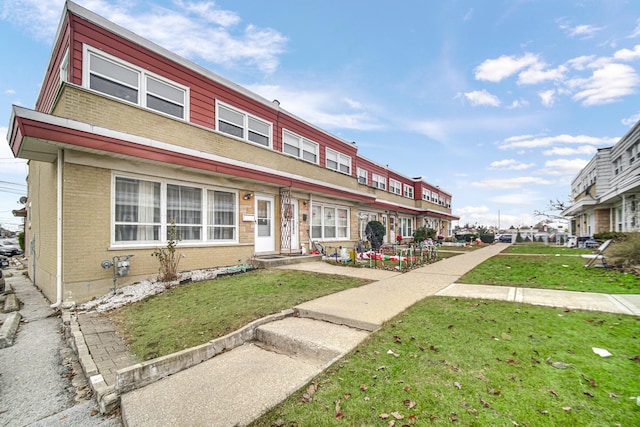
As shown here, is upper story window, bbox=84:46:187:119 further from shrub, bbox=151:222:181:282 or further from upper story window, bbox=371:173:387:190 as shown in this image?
upper story window, bbox=371:173:387:190

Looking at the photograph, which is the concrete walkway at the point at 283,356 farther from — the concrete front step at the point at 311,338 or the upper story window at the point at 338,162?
the upper story window at the point at 338,162

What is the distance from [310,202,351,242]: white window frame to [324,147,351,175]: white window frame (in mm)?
2388

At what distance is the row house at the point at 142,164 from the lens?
22.0 ft

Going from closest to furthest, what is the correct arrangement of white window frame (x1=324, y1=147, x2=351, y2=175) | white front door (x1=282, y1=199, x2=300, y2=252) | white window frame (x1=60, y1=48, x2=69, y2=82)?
white window frame (x1=60, y1=48, x2=69, y2=82) → white front door (x1=282, y1=199, x2=300, y2=252) → white window frame (x1=324, y1=147, x2=351, y2=175)

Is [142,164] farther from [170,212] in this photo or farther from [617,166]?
[617,166]

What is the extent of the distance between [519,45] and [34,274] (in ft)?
72.6

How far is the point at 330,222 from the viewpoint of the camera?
15797 mm

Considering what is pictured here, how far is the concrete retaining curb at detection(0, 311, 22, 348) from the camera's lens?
4969 millimetres

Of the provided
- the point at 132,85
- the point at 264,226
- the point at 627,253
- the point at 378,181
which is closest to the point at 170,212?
the point at 132,85

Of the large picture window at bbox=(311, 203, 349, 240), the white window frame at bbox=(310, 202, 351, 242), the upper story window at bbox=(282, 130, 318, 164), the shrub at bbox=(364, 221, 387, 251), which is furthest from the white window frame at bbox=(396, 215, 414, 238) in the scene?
the upper story window at bbox=(282, 130, 318, 164)

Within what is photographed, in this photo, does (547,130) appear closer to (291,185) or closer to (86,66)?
(291,185)

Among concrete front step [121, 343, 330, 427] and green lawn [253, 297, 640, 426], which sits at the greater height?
green lawn [253, 297, 640, 426]

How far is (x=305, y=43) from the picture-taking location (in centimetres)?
1381

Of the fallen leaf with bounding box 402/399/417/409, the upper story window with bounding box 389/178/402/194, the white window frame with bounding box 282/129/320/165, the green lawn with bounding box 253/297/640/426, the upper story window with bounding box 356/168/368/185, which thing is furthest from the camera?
the upper story window with bounding box 389/178/402/194
